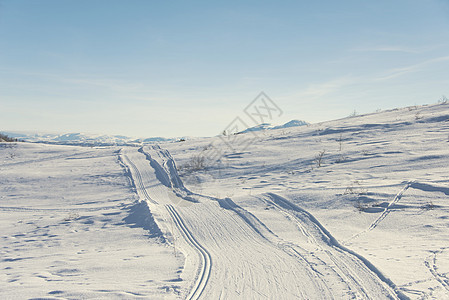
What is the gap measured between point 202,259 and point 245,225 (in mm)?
1586

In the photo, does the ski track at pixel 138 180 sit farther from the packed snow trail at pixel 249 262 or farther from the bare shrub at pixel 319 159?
the bare shrub at pixel 319 159

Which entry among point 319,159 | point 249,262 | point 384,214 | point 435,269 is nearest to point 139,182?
point 319,159

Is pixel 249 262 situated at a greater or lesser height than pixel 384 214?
lesser

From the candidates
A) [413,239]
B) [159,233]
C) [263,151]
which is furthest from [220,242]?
[263,151]

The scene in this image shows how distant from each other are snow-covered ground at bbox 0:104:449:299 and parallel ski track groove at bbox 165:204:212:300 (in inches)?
1.1

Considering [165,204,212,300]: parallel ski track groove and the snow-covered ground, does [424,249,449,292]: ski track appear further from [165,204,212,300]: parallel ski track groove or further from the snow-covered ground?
[165,204,212,300]: parallel ski track groove

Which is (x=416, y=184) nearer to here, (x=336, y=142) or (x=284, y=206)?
(x=284, y=206)

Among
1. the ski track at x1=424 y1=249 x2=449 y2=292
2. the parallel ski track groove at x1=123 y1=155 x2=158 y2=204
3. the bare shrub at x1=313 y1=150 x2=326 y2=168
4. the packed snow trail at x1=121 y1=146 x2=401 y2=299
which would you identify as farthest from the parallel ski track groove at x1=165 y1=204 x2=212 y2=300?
the bare shrub at x1=313 y1=150 x2=326 y2=168

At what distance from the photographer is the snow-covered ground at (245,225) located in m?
3.43

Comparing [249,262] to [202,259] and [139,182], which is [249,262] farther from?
[139,182]

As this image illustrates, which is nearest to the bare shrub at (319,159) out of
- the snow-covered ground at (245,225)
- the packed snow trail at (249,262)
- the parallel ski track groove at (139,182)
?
the snow-covered ground at (245,225)

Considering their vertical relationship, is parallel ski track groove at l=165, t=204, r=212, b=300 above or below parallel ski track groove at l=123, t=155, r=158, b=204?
below

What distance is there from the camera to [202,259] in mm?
4312

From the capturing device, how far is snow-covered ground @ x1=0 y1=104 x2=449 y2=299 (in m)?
3.43
